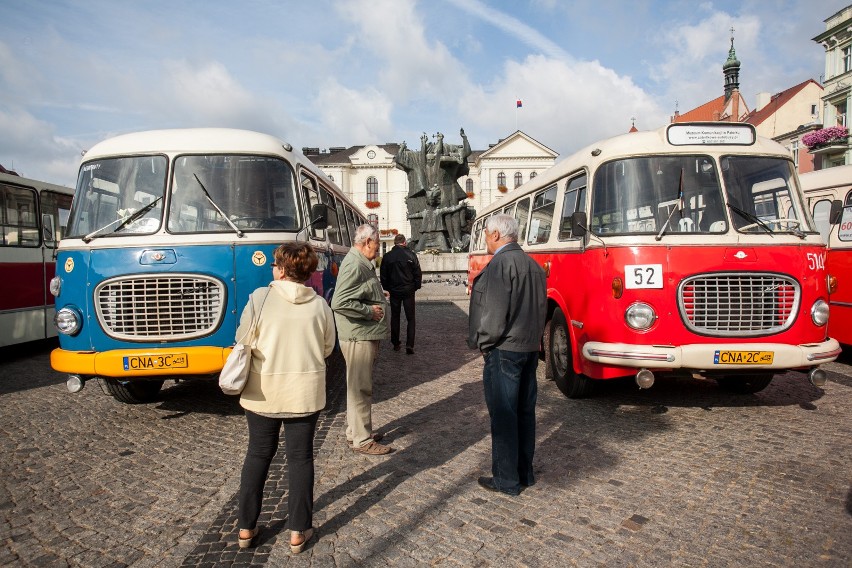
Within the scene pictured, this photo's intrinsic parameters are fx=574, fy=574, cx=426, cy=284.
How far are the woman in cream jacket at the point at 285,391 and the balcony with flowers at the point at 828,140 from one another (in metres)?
43.0

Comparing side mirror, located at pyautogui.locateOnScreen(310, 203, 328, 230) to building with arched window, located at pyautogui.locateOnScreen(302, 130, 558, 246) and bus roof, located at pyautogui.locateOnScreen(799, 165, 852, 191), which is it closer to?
bus roof, located at pyautogui.locateOnScreen(799, 165, 852, 191)

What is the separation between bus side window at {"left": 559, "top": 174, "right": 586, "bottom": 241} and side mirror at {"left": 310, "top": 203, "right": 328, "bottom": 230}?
273 cm

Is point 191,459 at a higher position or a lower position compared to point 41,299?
lower

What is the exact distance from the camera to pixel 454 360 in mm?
9430

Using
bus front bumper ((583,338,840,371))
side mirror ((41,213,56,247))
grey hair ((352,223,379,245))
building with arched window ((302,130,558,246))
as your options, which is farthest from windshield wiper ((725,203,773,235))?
building with arched window ((302,130,558,246))

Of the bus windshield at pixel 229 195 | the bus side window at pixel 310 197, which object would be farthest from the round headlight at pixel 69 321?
the bus side window at pixel 310 197

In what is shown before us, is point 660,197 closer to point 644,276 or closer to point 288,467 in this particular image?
point 644,276

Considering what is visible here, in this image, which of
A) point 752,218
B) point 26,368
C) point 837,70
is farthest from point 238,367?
point 837,70

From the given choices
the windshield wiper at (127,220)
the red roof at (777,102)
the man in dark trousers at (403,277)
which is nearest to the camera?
the windshield wiper at (127,220)

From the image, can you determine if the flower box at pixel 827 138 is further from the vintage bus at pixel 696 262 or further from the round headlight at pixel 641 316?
the round headlight at pixel 641 316

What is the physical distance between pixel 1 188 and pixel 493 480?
32.1 feet

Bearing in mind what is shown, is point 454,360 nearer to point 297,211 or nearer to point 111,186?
point 297,211

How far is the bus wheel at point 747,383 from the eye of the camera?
6.61m

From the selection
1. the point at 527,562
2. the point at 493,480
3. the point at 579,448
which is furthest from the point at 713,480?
the point at 527,562
